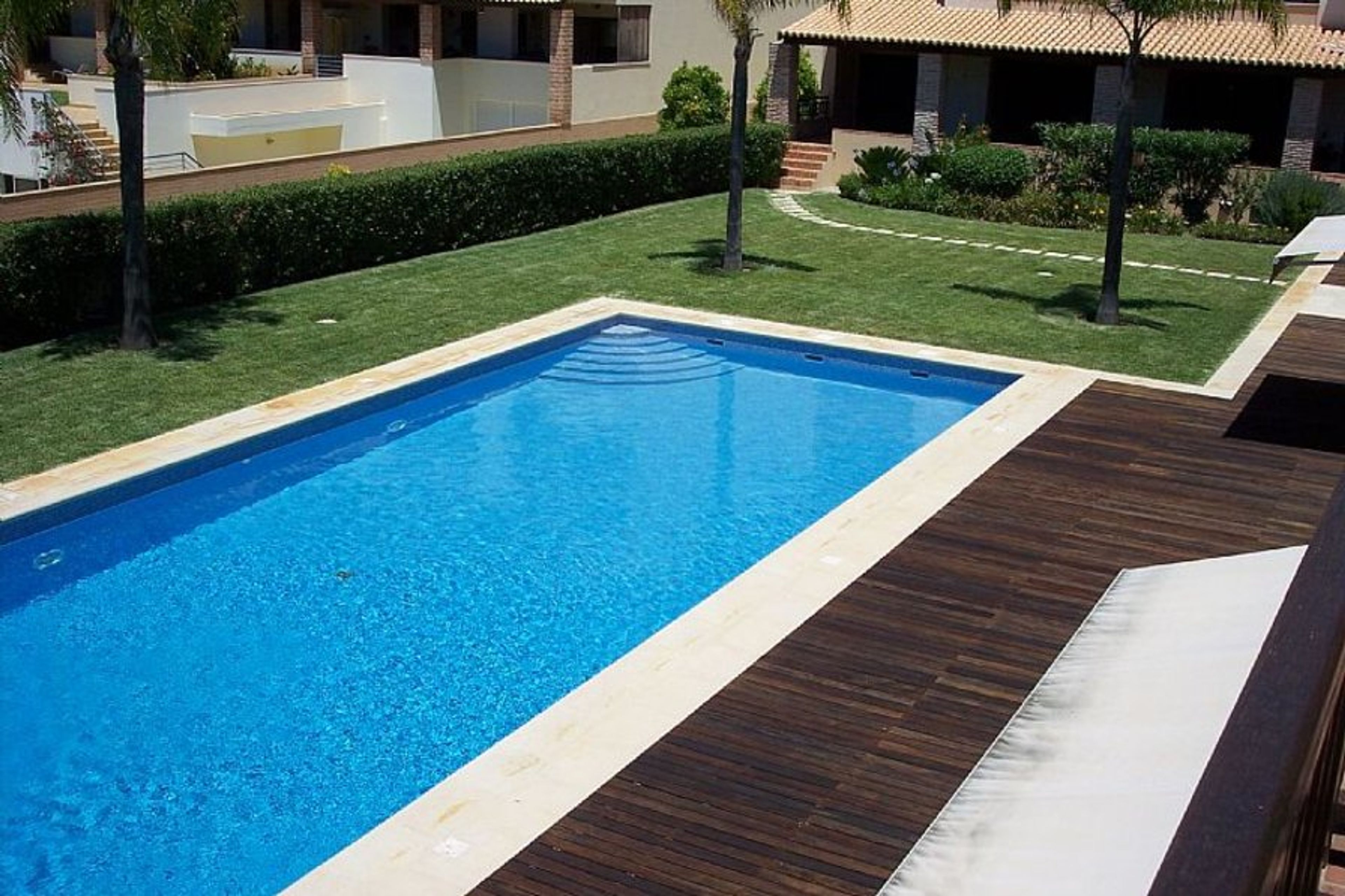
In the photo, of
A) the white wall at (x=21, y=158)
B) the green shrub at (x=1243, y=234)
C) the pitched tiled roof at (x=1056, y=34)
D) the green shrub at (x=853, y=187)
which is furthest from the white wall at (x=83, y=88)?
the green shrub at (x=1243, y=234)

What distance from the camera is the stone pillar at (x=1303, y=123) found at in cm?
3095

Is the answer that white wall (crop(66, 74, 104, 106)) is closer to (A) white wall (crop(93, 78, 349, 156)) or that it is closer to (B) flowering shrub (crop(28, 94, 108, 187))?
(A) white wall (crop(93, 78, 349, 156))

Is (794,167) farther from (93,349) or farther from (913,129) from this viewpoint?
(93,349)

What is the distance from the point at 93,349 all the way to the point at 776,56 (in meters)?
23.0

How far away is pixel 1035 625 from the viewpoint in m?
10.8

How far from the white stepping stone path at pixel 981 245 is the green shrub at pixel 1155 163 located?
4.40 m

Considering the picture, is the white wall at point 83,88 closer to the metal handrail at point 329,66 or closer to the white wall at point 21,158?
the white wall at point 21,158

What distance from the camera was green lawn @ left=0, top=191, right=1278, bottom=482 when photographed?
16875mm

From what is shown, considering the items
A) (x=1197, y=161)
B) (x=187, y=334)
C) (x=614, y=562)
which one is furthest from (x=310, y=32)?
(x=614, y=562)

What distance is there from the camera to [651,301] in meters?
22.7

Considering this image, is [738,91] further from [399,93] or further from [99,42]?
[99,42]

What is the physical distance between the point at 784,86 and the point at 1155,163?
9.98 m

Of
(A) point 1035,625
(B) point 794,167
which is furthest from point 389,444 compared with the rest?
(B) point 794,167

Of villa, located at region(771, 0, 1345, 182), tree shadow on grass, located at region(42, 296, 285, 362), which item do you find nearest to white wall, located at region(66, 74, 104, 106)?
villa, located at region(771, 0, 1345, 182)
